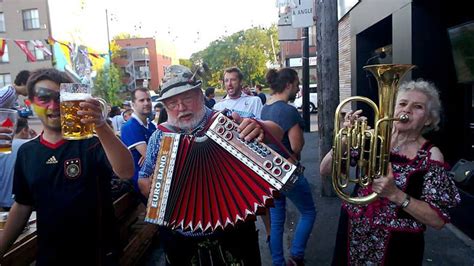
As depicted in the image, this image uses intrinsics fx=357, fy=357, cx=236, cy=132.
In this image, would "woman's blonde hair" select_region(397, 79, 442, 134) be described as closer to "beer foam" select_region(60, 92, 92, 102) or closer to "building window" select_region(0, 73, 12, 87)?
"beer foam" select_region(60, 92, 92, 102)

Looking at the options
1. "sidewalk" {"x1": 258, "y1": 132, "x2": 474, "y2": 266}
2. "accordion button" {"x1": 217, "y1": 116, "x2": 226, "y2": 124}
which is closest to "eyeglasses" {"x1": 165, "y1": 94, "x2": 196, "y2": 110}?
"accordion button" {"x1": 217, "y1": 116, "x2": 226, "y2": 124}

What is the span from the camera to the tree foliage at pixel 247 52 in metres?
40.0

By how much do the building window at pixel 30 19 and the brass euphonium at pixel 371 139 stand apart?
37.5m

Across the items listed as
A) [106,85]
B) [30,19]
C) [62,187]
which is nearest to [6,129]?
[62,187]

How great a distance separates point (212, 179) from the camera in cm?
194

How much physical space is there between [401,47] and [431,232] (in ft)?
8.54

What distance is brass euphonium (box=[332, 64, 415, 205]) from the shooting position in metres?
1.82

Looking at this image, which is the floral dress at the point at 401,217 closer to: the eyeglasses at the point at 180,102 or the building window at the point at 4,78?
the eyeglasses at the point at 180,102

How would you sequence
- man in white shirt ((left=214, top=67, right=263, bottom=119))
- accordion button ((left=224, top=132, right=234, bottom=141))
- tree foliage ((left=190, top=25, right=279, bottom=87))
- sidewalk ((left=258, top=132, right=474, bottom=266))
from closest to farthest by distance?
accordion button ((left=224, top=132, right=234, bottom=141)) → sidewalk ((left=258, top=132, right=474, bottom=266)) → man in white shirt ((left=214, top=67, right=263, bottom=119)) → tree foliage ((left=190, top=25, right=279, bottom=87))

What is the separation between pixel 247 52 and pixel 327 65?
37234mm

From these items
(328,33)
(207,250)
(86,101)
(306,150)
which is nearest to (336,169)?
(207,250)

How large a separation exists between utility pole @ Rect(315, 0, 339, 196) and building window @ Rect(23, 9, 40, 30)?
34706 mm

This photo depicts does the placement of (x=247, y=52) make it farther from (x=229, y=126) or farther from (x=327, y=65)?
(x=229, y=126)

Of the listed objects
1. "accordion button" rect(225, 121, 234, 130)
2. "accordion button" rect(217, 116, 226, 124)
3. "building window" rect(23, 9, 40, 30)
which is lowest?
"accordion button" rect(225, 121, 234, 130)
